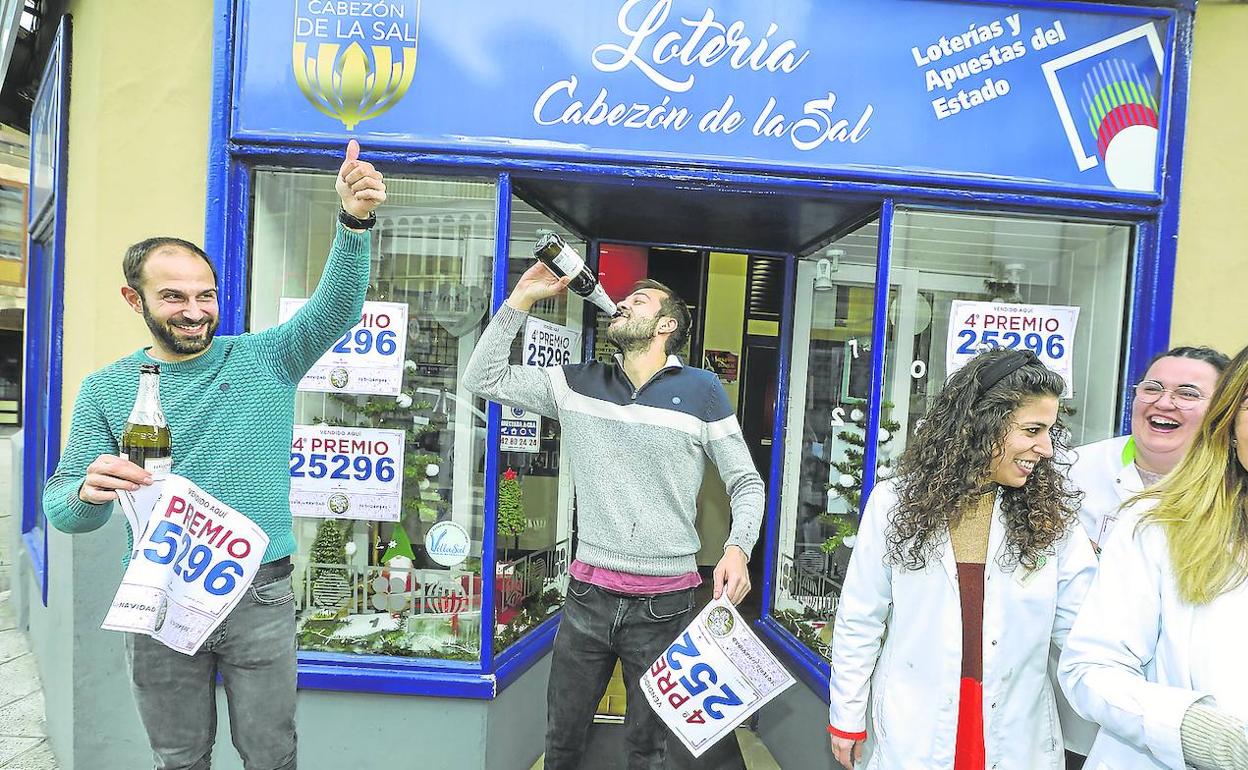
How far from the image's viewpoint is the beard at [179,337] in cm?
196

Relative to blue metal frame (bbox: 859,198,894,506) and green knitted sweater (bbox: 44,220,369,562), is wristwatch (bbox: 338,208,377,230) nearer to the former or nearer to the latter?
green knitted sweater (bbox: 44,220,369,562)

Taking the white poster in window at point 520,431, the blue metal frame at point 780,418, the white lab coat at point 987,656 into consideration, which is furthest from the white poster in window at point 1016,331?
the white poster in window at point 520,431

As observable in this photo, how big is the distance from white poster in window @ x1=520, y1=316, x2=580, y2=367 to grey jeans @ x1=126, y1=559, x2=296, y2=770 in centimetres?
171

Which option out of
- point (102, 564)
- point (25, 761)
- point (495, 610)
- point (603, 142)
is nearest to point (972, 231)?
point (603, 142)

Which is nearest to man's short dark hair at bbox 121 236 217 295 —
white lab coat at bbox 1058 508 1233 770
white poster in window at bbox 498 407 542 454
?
white poster in window at bbox 498 407 542 454

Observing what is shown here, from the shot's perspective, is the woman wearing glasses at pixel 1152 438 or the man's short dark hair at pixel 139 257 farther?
the woman wearing glasses at pixel 1152 438

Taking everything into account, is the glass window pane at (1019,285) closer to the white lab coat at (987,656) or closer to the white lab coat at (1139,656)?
the white lab coat at (987,656)

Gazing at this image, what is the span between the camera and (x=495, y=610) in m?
3.33

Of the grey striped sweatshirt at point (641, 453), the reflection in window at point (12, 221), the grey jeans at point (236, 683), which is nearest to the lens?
the grey jeans at point (236, 683)

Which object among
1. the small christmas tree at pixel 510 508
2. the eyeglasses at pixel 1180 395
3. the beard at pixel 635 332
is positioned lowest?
the small christmas tree at pixel 510 508

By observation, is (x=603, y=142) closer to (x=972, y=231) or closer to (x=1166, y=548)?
(x=972, y=231)

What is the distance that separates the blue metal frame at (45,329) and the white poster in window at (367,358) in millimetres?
1425

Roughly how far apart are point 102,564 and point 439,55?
2.58 metres

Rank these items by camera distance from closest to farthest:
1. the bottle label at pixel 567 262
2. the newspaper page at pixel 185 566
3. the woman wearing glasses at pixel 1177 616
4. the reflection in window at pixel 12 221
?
the woman wearing glasses at pixel 1177 616
the newspaper page at pixel 185 566
the bottle label at pixel 567 262
the reflection in window at pixel 12 221
